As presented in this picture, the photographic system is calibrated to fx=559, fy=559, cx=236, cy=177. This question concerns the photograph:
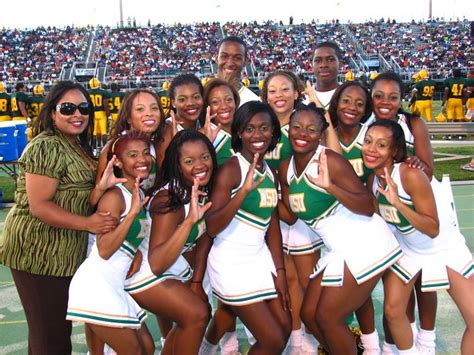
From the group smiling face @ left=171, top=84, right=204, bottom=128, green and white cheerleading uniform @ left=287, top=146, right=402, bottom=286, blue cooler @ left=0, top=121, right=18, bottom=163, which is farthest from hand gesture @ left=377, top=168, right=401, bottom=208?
blue cooler @ left=0, top=121, right=18, bottom=163

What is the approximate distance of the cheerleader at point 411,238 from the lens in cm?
306

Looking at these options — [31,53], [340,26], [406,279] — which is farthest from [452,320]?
[340,26]

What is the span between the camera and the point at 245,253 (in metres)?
3.17

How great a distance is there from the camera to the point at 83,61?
36.8m

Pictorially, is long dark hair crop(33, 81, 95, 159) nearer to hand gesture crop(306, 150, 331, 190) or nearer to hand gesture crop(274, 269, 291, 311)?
hand gesture crop(306, 150, 331, 190)

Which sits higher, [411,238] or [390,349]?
[411,238]

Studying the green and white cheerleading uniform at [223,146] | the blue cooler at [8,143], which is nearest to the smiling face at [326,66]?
the green and white cheerleading uniform at [223,146]

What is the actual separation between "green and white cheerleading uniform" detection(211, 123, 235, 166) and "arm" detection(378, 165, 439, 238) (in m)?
1.07

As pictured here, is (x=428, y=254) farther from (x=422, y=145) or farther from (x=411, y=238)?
(x=422, y=145)

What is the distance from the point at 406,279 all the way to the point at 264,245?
85 cm

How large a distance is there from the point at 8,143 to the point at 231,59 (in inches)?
192

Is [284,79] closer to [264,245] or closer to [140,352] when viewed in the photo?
[264,245]

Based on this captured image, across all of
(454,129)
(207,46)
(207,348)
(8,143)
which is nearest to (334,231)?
(207,348)

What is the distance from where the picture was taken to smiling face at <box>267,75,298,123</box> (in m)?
3.82
